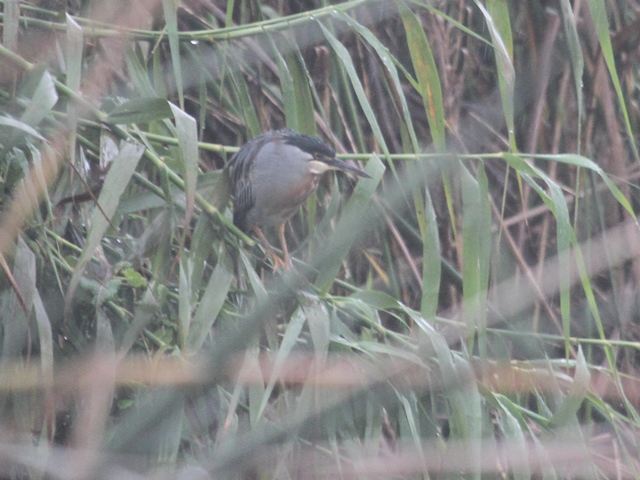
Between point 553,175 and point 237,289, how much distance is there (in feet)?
4.45

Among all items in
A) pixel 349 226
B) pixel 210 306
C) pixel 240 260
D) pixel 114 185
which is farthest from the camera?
pixel 240 260

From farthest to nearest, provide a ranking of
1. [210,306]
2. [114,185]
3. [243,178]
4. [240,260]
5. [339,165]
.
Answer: [243,178], [339,165], [240,260], [210,306], [114,185]

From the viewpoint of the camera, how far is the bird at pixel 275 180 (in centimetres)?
226

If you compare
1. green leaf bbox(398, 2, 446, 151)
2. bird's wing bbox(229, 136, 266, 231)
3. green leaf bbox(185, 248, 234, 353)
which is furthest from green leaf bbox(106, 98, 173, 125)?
bird's wing bbox(229, 136, 266, 231)

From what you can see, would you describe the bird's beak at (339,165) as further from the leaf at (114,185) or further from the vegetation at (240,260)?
the leaf at (114,185)

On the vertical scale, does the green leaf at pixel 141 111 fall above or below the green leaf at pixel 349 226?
above

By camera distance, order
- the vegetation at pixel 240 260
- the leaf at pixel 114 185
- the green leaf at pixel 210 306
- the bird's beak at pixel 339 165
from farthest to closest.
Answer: the bird's beak at pixel 339 165 < the green leaf at pixel 210 306 < the leaf at pixel 114 185 < the vegetation at pixel 240 260

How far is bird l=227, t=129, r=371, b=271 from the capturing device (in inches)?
89.1

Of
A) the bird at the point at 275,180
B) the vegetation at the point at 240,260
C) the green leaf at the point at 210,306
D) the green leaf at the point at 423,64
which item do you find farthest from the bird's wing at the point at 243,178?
the green leaf at the point at 423,64

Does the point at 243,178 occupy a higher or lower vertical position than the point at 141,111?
lower

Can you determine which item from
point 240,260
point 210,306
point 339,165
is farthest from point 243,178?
point 210,306

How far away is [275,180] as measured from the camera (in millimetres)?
2361

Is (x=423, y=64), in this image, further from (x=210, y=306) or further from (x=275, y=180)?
(x=275, y=180)

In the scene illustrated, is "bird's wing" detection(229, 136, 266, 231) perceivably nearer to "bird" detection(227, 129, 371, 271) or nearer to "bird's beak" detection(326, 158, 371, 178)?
"bird" detection(227, 129, 371, 271)
